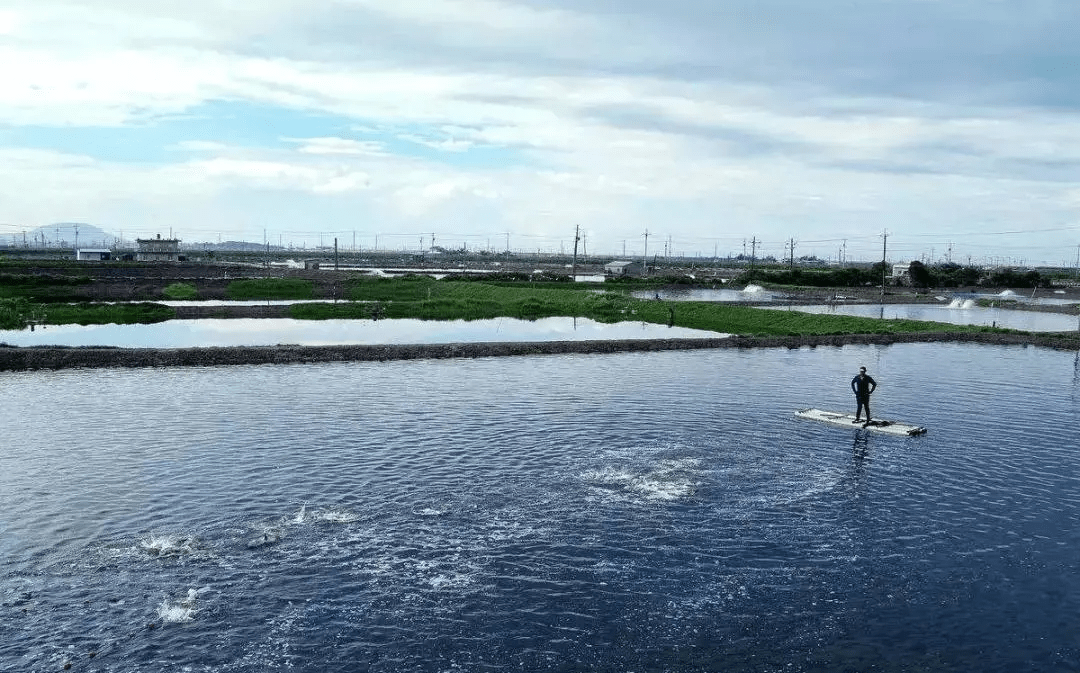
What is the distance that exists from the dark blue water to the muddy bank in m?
9.31

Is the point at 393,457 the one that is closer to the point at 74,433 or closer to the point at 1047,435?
the point at 74,433

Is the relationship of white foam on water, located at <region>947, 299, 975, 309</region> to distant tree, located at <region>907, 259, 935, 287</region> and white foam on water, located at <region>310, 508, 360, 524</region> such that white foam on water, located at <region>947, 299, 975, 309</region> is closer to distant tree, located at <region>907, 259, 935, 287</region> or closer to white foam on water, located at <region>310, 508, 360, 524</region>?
distant tree, located at <region>907, 259, 935, 287</region>

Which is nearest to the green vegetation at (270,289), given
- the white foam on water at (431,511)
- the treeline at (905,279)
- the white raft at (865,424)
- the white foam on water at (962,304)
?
the white raft at (865,424)

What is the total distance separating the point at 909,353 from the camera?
203ft

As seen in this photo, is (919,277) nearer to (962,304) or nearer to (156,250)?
(962,304)

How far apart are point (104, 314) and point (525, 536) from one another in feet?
206

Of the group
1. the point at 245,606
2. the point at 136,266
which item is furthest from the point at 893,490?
the point at 136,266

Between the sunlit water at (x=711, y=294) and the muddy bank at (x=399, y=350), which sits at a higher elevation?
the sunlit water at (x=711, y=294)

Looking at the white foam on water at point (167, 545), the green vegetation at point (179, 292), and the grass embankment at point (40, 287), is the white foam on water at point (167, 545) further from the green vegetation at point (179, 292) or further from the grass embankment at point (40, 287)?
the green vegetation at point (179, 292)

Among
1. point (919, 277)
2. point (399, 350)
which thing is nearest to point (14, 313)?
point (399, 350)

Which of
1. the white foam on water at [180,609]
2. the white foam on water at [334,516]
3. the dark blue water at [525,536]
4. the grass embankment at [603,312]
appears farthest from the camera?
the grass embankment at [603,312]

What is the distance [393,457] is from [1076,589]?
21193mm

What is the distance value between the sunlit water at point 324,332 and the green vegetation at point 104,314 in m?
1.80

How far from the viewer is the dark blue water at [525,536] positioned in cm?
1705
